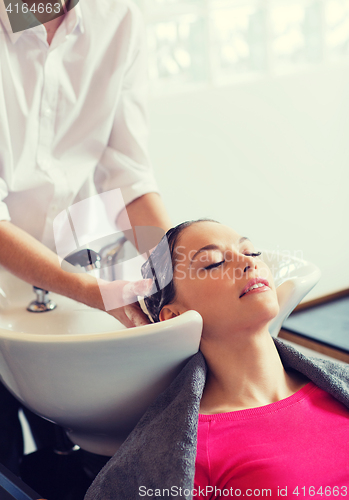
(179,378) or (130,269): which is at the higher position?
(130,269)

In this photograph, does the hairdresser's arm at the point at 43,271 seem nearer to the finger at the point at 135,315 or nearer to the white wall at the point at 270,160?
the finger at the point at 135,315

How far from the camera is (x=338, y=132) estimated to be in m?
2.48

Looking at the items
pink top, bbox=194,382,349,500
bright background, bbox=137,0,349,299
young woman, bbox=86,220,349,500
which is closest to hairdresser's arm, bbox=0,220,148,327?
young woman, bbox=86,220,349,500

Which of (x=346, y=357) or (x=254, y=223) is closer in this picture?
(x=346, y=357)

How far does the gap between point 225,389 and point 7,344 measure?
37cm

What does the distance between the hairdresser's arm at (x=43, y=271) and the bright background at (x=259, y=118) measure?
79cm

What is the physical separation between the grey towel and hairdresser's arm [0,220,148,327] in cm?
14

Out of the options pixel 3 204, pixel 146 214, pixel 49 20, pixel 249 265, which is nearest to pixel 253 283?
pixel 249 265

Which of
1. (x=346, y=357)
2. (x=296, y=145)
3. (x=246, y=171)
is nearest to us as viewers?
(x=346, y=357)

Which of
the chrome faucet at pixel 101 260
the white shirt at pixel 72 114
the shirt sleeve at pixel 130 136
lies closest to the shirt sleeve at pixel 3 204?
the white shirt at pixel 72 114

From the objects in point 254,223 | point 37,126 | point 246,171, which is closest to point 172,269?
point 37,126

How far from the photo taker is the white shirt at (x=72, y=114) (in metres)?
1.05

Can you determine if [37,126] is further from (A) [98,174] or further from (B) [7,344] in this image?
(B) [7,344]

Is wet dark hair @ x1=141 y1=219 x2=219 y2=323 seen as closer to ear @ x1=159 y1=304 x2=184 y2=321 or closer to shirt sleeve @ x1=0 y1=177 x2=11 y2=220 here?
ear @ x1=159 y1=304 x2=184 y2=321
